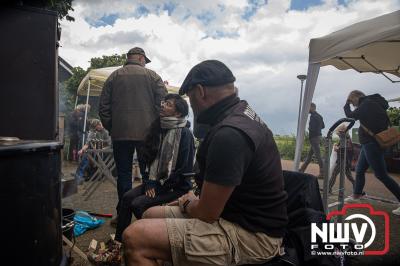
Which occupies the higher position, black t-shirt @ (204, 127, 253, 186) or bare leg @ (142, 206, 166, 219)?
black t-shirt @ (204, 127, 253, 186)

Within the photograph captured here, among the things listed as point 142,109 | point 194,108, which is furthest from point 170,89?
point 194,108

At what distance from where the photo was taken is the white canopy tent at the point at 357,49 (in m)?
4.01

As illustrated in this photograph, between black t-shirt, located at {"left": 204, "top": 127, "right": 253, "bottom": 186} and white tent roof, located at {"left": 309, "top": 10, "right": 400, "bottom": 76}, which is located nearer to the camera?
black t-shirt, located at {"left": 204, "top": 127, "right": 253, "bottom": 186}

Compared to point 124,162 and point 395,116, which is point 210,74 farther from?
point 395,116

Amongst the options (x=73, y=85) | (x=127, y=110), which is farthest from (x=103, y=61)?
(x=127, y=110)

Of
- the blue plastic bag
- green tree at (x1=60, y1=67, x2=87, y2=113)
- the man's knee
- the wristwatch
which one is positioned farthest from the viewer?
green tree at (x1=60, y1=67, x2=87, y2=113)

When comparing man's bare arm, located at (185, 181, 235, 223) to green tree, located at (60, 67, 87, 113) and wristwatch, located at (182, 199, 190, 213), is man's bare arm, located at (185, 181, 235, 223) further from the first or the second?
green tree, located at (60, 67, 87, 113)

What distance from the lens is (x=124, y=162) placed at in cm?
380

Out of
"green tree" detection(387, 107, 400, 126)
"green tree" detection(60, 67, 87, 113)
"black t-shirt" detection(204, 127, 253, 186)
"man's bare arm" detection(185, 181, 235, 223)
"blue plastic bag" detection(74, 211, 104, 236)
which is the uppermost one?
"green tree" detection(60, 67, 87, 113)

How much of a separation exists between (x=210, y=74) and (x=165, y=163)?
4.83ft

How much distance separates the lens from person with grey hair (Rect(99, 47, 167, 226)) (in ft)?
12.4

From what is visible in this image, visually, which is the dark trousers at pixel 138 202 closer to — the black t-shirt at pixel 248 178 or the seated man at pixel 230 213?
the seated man at pixel 230 213

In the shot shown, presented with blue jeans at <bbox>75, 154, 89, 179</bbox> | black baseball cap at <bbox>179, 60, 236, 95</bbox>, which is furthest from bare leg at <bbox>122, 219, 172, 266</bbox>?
blue jeans at <bbox>75, 154, 89, 179</bbox>

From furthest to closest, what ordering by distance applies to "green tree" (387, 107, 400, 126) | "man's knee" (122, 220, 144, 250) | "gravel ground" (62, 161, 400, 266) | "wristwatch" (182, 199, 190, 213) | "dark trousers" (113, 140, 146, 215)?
"green tree" (387, 107, 400, 126) → "dark trousers" (113, 140, 146, 215) → "gravel ground" (62, 161, 400, 266) → "wristwatch" (182, 199, 190, 213) → "man's knee" (122, 220, 144, 250)
